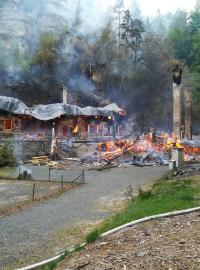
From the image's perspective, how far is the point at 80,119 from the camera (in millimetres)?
54062

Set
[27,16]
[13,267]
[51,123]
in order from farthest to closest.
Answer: [27,16] < [51,123] < [13,267]

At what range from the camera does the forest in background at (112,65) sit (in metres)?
64.1

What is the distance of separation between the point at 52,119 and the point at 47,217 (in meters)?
36.9

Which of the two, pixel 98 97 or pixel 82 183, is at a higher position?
pixel 98 97

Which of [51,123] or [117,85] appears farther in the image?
[117,85]

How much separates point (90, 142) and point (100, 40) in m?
34.0

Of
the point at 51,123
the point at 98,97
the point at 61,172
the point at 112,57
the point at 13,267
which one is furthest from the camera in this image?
the point at 112,57

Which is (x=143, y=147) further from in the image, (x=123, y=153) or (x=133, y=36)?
(x=133, y=36)

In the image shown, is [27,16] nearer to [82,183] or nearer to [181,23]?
[181,23]

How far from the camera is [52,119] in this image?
169 ft

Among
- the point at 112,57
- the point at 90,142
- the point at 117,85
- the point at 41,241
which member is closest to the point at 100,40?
the point at 112,57

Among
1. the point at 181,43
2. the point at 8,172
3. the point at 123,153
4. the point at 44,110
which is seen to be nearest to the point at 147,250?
the point at 8,172

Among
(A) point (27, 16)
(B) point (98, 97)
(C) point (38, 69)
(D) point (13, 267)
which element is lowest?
(D) point (13, 267)

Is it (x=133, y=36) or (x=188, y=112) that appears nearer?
(x=188, y=112)
